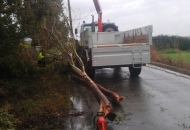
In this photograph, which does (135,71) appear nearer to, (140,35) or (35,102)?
(140,35)

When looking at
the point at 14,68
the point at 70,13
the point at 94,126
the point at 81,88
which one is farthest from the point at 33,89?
the point at 70,13

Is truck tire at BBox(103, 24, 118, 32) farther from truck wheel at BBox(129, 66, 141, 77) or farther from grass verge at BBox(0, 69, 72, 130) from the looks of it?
grass verge at BBox(0, 69, 72, 130)

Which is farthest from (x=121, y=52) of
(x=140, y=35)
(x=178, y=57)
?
(x=178, y=57)

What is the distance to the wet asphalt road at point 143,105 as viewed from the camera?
247 inches

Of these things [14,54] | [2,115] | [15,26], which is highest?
[15,26]

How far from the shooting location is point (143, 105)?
795 cm

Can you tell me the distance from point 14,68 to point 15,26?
1.45 meters

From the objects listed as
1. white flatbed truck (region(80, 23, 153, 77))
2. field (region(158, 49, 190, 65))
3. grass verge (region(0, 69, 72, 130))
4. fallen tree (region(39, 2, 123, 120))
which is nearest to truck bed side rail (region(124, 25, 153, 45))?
white flatbed truck (region(80, 23, 153, 77))

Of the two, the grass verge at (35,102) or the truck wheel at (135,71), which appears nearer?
the grass verge at (35,102)

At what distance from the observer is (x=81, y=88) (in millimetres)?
10625

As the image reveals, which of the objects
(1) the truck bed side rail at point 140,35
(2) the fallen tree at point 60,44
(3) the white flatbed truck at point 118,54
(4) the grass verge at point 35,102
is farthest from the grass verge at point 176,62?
(4) the grass verge at point 35,102

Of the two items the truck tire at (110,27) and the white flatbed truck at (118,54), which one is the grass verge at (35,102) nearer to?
the white flatbed truck at (118,54)

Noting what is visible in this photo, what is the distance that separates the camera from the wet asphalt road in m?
6.27

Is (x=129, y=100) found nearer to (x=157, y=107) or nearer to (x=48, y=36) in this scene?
(x=157, y=107)
